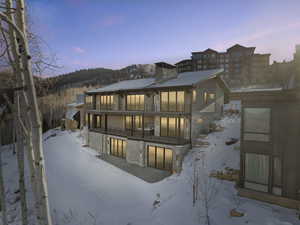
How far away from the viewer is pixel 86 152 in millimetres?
20062

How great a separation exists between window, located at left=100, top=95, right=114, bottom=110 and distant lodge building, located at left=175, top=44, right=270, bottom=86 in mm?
26310

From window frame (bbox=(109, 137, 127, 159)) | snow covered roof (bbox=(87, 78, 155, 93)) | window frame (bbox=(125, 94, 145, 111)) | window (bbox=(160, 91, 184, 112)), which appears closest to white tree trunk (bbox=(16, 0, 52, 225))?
window (bbox=(160, 91, 184, 112))

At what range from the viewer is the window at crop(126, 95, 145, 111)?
18052 mm

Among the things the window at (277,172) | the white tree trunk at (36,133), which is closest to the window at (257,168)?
the window at (277,172)

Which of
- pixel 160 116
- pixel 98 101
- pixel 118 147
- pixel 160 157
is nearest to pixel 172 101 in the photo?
pixel 160 116

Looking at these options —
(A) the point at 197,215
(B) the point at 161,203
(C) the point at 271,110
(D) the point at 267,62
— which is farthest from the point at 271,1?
(D) the point at 267,62

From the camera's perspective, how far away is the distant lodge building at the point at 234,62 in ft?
152

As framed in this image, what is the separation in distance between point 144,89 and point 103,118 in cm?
905

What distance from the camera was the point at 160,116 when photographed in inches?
648

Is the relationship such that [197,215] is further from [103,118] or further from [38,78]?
[103,118]

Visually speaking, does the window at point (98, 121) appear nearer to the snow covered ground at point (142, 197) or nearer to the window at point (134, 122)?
the window at point (134, 122)

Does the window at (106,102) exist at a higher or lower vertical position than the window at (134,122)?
higher

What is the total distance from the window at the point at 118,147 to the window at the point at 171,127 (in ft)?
16.3

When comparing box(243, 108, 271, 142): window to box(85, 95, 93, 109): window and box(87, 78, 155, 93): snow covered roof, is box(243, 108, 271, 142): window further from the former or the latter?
box(85, 95, 93, 109): window
